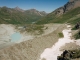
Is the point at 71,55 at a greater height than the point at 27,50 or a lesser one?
lesser

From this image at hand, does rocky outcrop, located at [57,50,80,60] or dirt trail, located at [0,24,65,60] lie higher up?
dirt trail, located at [0,24,65,60]

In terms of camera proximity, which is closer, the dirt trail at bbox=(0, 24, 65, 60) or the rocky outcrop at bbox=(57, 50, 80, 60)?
the dirt trail at bbox=(0, 24, 65, 60)

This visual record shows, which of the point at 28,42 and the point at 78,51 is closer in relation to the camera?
the point at 78,51

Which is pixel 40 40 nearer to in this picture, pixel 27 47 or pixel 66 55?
pixel 27 47

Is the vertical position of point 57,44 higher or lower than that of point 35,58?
higher

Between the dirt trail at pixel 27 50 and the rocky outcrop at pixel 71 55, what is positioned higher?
the dirt trail at pixel 27 50

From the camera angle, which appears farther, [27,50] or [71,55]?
[27,50]

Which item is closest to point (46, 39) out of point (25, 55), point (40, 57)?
point (40, 57)

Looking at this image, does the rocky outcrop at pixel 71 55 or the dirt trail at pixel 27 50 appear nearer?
the dirt trail at pixel 27 50
